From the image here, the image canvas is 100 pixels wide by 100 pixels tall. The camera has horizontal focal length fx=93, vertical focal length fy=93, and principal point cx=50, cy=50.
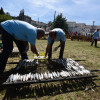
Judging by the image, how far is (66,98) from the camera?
2088 mm

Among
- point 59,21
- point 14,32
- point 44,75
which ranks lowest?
point 44,75

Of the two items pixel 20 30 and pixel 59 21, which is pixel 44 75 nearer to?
pixel 20 30

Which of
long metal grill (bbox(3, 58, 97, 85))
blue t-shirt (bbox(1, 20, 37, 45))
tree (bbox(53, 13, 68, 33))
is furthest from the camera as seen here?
tree (bbox(53, 13, 68, 33))

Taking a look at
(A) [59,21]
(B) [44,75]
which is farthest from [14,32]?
(A) [59,21]

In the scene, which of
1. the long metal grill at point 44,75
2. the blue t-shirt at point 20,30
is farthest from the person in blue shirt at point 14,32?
the long metal grill at point 44,75

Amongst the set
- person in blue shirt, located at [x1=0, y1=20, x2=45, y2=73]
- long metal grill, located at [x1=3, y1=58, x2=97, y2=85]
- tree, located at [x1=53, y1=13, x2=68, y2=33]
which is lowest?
long metal grill, located at [x1=3, y1=58, x2=97, y2=85]

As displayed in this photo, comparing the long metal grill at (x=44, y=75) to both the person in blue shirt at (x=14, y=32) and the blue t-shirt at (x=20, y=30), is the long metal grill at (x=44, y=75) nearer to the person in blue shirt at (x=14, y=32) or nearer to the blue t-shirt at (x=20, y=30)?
the person in blue shirt at (x=14, y=32)

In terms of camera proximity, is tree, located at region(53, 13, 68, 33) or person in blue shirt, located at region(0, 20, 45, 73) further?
tree, located at region(53, 13, 68, 33)

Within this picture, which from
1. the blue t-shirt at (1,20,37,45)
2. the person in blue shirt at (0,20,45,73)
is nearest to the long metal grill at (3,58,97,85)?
the person in blue shirt at (0,20,45,73)

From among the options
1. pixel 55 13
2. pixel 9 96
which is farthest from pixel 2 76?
pixel 55 13

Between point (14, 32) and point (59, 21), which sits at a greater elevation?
point (59, 21)

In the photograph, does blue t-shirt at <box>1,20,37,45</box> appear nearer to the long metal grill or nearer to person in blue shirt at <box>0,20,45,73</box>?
person in blue shirt at <box>0,20,45,73</box>

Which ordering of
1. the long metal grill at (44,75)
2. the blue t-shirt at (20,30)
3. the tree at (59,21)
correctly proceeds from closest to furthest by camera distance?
the long metal grill at (44,75), the blue t-shirt at (20,30), the tree at (59,21)

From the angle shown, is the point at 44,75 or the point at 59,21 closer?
the point at 44,75
